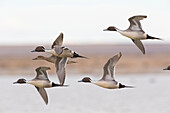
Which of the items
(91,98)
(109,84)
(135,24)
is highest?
(135,24)

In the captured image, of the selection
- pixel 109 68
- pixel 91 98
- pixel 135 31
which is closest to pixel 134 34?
pixel 135 31

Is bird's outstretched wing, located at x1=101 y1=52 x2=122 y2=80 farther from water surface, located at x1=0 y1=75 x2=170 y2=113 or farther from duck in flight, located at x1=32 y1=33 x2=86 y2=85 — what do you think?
water surface, located at x1=0 y1=75 x2=170 y2=113

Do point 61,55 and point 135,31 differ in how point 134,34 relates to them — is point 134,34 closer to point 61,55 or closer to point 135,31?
point 135,31

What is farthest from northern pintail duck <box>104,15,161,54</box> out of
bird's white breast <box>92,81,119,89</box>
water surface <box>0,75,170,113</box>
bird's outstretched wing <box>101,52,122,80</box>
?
water surface <box>0,75,170,113</box>

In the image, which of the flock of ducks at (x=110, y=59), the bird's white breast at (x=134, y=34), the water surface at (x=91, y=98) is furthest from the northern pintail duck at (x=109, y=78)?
the water surface at (x=91, y=98)

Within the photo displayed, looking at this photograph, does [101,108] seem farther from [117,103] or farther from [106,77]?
[106,77]

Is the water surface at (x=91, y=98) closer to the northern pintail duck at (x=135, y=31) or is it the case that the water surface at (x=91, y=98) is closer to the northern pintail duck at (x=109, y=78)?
the northern pintail duck at (x=109, y=78)

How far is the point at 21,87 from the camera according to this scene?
2831cm

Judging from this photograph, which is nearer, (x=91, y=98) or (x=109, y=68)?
(x=109, y=68)

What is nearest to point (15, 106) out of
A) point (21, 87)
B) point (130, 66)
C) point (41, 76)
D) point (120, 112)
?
point (120, 112)

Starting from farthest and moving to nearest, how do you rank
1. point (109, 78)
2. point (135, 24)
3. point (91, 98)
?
1. point (91, 98)
2. point (109, 78)
3. point (135, 24)

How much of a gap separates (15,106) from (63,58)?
11.4m

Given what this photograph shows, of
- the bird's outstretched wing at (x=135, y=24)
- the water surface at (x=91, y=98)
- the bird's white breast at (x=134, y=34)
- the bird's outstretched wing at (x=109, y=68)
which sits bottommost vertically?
the water surface at (x=91, y=98)

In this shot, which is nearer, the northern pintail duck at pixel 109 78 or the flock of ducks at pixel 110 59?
the flock of ducks at pixel 110 59
